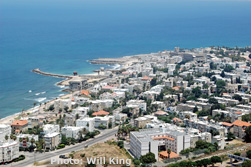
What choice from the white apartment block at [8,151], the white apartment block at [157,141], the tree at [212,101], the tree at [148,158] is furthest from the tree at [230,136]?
the white apartment block at [8,151]

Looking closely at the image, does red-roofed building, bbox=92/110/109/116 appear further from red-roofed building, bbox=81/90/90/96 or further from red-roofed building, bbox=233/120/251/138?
red-roofed building, bbox=233/120/251/138

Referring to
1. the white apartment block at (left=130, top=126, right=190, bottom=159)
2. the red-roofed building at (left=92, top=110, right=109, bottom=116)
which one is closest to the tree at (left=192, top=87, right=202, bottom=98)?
the red-roofed building at (left=92, top=110, right=109, bottom=116)

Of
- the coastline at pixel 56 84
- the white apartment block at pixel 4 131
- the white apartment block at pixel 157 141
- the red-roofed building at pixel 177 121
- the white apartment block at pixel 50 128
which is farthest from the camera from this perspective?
the coastline at pixel 56 84

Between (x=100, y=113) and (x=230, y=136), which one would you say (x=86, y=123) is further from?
(x=230, y=136)

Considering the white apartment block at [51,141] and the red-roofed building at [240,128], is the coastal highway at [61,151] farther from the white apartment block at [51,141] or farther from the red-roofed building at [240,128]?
the red-roofed building at [240,128]

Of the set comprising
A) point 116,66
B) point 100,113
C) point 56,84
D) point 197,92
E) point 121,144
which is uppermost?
point 116,66

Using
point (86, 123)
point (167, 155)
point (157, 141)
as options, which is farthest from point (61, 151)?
point (167, 155)
